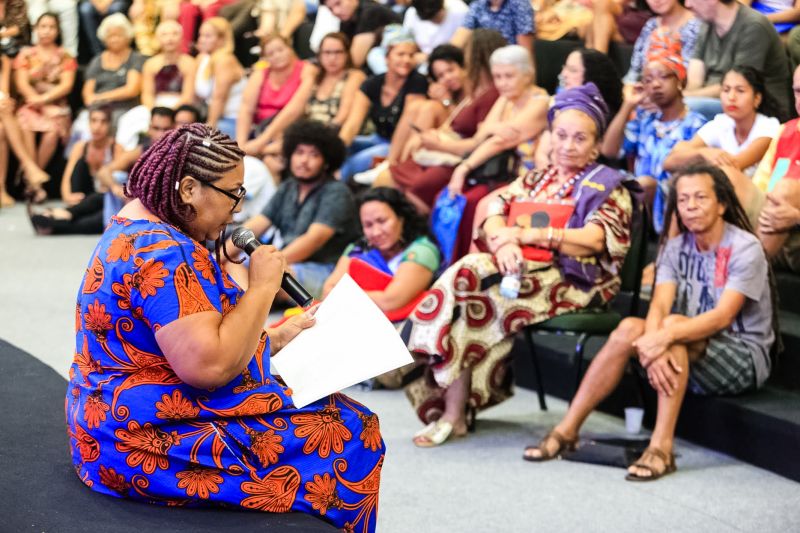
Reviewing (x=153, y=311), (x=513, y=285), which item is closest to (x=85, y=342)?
(x=153, y=311)

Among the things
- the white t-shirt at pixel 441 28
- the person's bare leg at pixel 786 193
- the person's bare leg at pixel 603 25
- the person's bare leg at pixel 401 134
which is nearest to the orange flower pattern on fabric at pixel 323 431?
the person's bare leg at pixel 786 193

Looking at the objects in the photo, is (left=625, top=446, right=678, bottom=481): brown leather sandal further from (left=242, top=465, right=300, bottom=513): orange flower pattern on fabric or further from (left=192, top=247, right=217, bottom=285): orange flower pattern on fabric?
(left=192, top=247, right=217, bottom=285): orange flower pattern on fabric

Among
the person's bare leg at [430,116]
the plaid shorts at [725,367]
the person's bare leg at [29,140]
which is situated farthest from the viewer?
the person's bare leg at [29,140]

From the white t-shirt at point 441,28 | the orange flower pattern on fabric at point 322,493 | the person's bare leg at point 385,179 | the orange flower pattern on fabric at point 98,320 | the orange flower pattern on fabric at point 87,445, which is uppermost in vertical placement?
the white t-shirt at point 441,28

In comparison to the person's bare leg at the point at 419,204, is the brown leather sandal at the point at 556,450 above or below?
below

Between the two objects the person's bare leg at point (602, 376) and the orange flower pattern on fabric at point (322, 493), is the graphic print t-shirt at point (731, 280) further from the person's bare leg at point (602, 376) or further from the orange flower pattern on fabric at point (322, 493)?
the orange flower pattern on fabric at point (322, 493)

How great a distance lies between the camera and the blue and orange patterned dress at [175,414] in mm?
2162

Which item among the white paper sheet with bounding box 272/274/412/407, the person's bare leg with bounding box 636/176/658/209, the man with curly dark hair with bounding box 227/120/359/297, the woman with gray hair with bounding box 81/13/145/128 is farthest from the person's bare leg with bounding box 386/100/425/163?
the white paper sheet with bounding box 272/274/412/407

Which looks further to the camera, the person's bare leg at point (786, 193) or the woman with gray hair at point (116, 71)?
the woman with gray hair at point (116, 71)

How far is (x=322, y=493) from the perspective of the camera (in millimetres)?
2289

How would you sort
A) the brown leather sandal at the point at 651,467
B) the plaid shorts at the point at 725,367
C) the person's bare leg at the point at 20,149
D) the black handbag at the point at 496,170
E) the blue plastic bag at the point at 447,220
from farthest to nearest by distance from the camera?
the person's bare leg at the point at 20,149, the black handbag at the point at 496,170, the blue plastic bag at the point at 447,220, the plaid shorts at the point at 725,367, the brown leather sandal at the point at 651,467

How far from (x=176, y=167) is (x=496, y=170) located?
10.6ft

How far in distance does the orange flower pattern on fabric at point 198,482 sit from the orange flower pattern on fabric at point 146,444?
0.13 ft

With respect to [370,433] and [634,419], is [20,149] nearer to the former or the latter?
[634,419]
